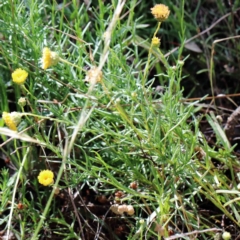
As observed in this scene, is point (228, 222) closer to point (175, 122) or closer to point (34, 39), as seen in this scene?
point (175, 122)

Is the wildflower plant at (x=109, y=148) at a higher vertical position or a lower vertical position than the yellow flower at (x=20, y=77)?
lower

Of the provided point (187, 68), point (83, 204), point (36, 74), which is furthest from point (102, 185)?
point (187, 68)

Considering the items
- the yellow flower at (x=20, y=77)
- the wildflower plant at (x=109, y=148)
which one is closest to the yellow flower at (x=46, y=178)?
the wildflower plant at (x=109, y=148)

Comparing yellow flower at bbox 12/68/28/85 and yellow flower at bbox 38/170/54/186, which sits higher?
Answer: yellow flower at bbox 12/68/28/85

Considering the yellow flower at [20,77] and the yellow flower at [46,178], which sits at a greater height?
the yellow flower at [20,77]

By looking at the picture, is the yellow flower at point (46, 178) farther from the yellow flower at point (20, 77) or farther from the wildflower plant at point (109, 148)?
the yellow flower at point (20, 77)

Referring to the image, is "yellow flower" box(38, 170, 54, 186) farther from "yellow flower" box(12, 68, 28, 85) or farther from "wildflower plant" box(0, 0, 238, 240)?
"yellow flower" box(12, 68, 28, 85)

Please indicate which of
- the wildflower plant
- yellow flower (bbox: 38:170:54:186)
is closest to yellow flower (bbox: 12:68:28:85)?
the wildflower plant

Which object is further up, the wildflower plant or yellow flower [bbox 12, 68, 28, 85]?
yellow flower [bbox 12, 68, 28, 85]
